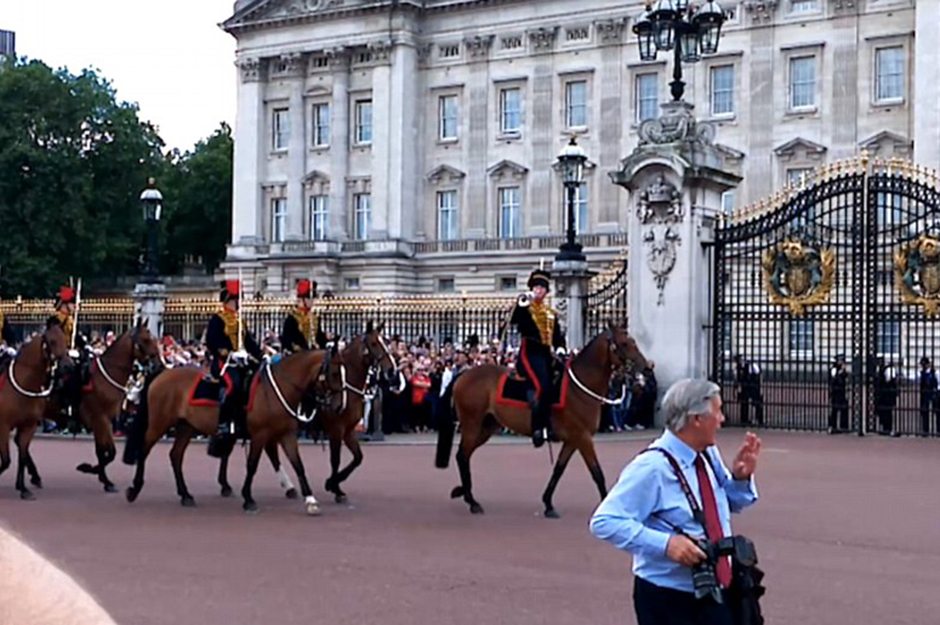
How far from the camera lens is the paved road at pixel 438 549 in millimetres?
7953

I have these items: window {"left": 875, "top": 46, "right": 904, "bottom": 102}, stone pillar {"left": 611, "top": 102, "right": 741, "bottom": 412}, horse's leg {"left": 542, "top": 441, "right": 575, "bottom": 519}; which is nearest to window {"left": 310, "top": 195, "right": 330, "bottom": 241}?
window {"left": 875, "top": 46, "right": 904, "bottom": 102}

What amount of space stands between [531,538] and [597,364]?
229 centimetres

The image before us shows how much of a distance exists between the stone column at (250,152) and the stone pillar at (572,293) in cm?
3973

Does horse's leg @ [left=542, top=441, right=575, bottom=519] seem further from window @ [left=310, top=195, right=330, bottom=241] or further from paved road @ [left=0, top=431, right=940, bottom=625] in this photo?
window @ [left=310, top=195, right=330, bottom=241]

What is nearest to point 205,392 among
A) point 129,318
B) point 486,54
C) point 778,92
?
point 129,318

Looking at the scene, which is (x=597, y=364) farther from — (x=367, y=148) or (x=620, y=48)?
(x=367, y=148)

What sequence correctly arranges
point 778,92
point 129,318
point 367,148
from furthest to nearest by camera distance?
point 367,148 < point 778,92 < point 129,318

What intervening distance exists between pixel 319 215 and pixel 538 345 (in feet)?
161

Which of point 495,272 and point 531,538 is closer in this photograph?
point 531,538

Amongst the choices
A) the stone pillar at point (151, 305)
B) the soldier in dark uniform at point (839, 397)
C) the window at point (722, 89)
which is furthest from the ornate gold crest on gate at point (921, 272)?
the window at point (722, 89)

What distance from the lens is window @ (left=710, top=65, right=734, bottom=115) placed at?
167 ft

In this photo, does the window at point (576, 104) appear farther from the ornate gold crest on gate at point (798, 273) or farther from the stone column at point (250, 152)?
the ornate gold crest on gate at point (798, 273)

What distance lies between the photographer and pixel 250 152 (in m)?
61.9

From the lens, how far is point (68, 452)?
19.4 m
